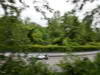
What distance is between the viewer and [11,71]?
627cm

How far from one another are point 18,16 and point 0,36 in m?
0.67

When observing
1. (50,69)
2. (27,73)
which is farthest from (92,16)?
(27,73)

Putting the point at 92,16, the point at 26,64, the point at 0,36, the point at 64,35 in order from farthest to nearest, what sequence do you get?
the point at 64,35, the point at 92,16, the point at 26,64, the point at 0,36

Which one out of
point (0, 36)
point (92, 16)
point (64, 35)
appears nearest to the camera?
point (0, 36)

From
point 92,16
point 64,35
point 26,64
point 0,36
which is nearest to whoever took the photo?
point 0,36

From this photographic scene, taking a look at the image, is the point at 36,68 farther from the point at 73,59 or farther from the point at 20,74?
the point at 73,59

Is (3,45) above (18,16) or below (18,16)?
below

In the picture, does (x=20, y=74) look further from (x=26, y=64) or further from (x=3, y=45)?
(x=3, y=45)

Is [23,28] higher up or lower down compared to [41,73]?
higher up

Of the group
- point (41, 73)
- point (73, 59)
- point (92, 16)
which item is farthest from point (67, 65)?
point (92, 16)

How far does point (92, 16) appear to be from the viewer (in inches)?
283

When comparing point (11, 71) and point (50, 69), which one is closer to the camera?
point (11, 71)

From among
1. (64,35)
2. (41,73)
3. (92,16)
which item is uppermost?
(92,16)

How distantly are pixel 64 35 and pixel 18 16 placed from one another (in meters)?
1.99
